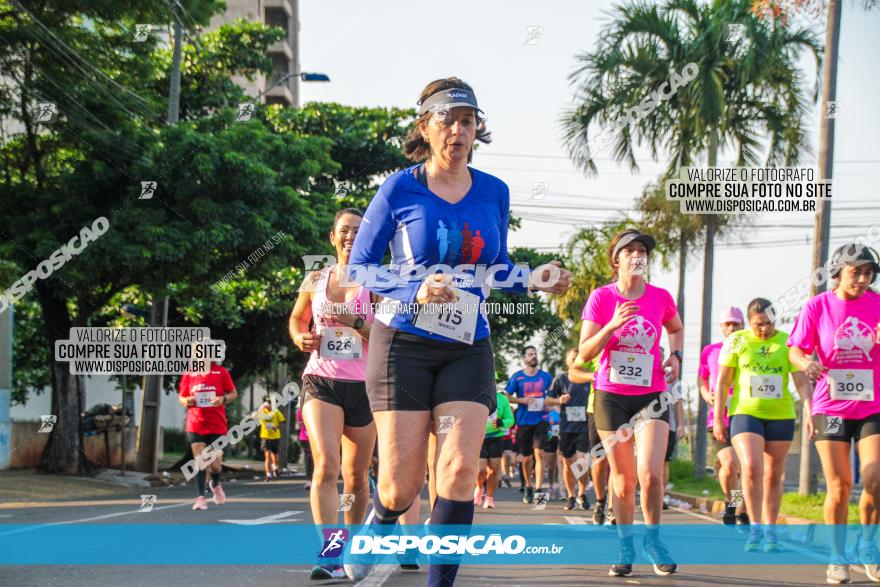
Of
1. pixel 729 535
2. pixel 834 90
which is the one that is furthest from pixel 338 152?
pixel 729 535

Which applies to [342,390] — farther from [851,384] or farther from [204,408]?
[204,408]

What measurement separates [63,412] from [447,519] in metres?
19.7

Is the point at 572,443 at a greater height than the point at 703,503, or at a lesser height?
greater

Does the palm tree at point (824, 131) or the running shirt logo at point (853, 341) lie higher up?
the palm tree at point (824, 131)

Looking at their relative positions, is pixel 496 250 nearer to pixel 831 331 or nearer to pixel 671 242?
pixel 831 331

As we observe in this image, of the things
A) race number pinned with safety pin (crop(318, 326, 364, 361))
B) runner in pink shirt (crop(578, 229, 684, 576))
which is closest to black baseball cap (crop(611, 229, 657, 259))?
runner in pink shirt (crop(578, 229, 684, 576))

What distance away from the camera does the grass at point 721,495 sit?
43.1 ft

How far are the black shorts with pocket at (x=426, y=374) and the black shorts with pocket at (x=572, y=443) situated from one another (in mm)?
11937

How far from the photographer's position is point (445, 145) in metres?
5.36

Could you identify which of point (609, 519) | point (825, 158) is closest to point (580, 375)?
point (609, 519)

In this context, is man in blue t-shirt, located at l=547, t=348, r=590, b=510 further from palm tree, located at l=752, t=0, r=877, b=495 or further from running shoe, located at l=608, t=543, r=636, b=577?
running shoe, located at l=608, t=543, r=636, b=577

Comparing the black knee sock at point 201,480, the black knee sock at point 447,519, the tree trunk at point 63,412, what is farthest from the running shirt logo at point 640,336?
the tree trunk at point 63,412

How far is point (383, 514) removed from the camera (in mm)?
5555

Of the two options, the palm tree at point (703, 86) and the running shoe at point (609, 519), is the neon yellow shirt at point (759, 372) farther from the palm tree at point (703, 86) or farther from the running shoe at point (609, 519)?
the palm tree at point (703, 86)
